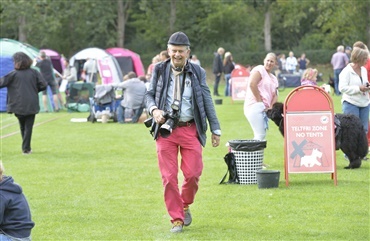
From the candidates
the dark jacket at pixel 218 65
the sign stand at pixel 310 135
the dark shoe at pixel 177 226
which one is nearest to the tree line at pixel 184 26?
the dark jacket at pixel 218 65

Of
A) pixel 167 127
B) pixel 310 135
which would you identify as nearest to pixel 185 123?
pixel 167 127

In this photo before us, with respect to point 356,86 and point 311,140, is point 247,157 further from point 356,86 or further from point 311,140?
point 356,86

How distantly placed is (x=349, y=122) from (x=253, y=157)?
193 centimetres

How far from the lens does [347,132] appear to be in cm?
1364

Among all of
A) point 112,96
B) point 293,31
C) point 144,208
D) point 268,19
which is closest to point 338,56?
point 112,96

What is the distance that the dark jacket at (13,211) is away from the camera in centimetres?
655

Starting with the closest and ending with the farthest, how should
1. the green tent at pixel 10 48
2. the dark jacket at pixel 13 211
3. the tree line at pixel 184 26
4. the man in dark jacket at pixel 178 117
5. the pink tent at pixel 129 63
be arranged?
the dark jacket at pixel 13 211
the man in dark jacket at pixel 178 117
the green tent at pixel 10 48
the pink tent at pixel 129 63
the tree line at pixel 184 26

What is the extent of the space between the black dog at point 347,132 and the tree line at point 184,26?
48188mm

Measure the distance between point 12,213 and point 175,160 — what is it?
2.98 metres

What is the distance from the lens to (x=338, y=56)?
117ft

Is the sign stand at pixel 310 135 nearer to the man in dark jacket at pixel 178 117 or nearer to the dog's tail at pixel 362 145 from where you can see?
the dog's tail at pixel 362 145

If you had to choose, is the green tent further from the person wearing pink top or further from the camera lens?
the camera lens

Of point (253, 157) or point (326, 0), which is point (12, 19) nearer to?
Result: point (326, 0)

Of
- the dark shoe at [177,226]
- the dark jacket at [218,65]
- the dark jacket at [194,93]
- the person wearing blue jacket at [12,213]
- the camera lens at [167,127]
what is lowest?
the dark jacket at [218,65]
